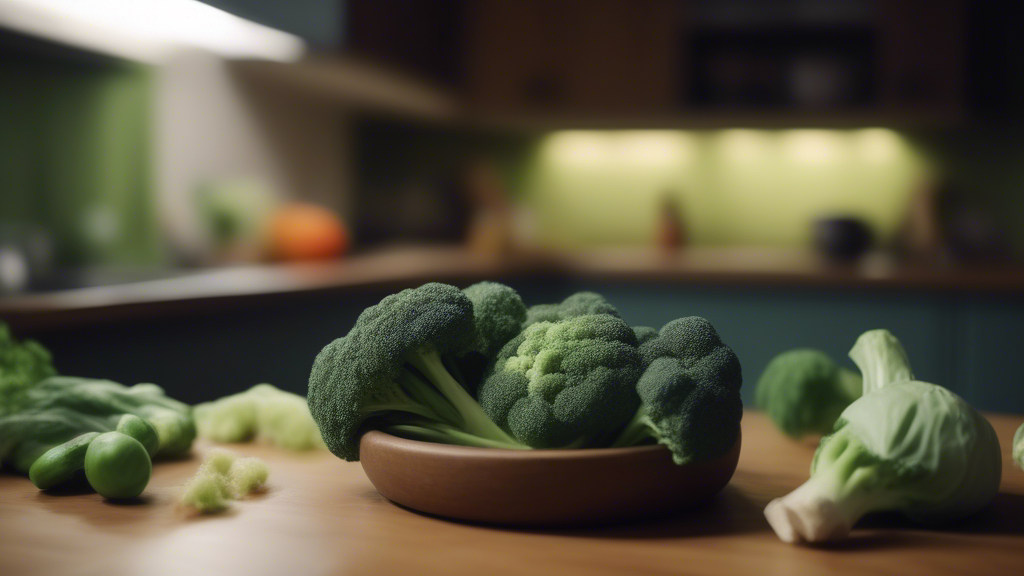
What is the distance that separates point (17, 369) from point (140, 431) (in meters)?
0.18

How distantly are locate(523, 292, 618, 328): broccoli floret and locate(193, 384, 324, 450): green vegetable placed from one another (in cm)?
29

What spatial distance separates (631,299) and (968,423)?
2.57 m

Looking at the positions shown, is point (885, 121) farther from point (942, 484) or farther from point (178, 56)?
point (942, 484)

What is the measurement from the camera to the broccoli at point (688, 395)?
24.2 inches

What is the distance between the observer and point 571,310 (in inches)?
29.8

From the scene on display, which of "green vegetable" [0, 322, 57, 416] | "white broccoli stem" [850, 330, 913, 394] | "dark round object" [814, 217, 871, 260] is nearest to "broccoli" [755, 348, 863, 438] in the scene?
"white broccoli stem" [850, 330, 913, 394]

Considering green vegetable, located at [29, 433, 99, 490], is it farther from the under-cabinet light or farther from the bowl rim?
the under-cabinet light

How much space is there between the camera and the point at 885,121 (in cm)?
357

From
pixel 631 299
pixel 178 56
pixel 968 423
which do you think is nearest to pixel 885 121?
pixel 631 299

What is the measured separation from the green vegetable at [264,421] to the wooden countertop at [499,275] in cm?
88

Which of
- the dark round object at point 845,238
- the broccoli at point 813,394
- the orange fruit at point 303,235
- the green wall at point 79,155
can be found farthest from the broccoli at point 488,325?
the dark round object at point 845,238

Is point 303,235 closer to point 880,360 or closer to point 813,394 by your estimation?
point 813,394

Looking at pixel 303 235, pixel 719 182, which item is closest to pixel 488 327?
pixel 303 235

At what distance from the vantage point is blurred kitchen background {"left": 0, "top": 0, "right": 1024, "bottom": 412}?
2322 millimetres
